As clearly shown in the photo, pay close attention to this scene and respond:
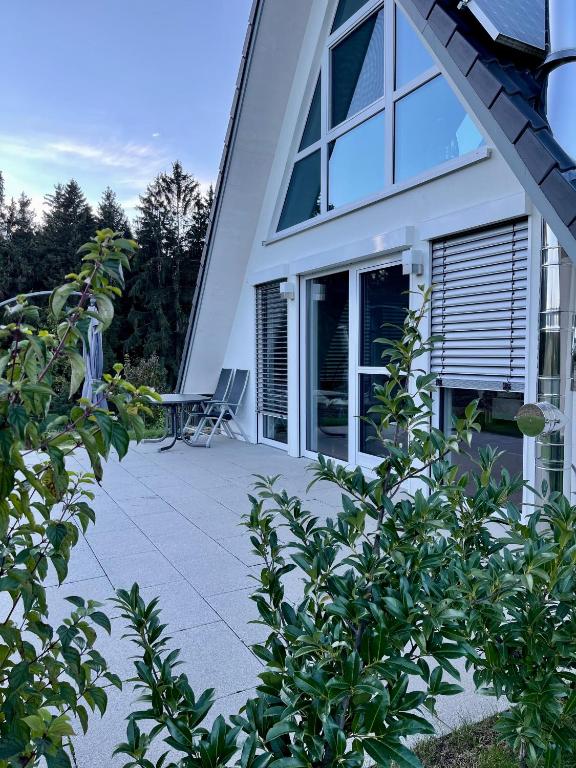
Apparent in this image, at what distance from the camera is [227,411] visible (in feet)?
29.0

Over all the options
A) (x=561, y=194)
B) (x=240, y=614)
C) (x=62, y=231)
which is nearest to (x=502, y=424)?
(x=561, y=194)

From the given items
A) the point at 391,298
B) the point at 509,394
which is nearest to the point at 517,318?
the point at 509,394

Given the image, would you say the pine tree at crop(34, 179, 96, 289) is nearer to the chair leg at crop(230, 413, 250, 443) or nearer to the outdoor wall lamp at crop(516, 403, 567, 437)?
the chair leg at crop(230, 413, 250, 443)

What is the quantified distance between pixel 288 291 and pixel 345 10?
339 cm

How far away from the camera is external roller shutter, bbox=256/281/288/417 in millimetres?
7793

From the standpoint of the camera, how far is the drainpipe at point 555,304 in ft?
7.77

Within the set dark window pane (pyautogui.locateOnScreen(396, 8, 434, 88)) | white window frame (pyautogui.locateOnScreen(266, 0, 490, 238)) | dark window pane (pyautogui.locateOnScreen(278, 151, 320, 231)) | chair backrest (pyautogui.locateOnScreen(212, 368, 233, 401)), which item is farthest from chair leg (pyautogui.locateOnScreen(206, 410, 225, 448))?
dark window pane (pyautogui.locateOnScreen(396, 8, 434, 88))

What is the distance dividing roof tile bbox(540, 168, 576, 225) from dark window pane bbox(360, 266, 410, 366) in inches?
121

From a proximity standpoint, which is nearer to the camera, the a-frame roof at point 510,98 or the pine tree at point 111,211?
the a-frame roof at point 510,98

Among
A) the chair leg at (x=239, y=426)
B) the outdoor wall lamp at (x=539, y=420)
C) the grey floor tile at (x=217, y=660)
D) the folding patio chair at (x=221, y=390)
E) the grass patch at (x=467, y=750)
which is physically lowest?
the grey floor tile at (x=217, y=660)

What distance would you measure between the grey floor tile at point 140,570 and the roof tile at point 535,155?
2.99m

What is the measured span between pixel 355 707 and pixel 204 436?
8.46 metres

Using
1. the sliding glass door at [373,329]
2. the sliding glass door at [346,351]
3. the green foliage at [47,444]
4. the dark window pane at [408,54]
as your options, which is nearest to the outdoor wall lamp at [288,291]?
the sliding glass door at [346,351]

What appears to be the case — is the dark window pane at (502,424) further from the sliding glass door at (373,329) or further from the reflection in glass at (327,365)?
the reflection in glass at (327,365)
